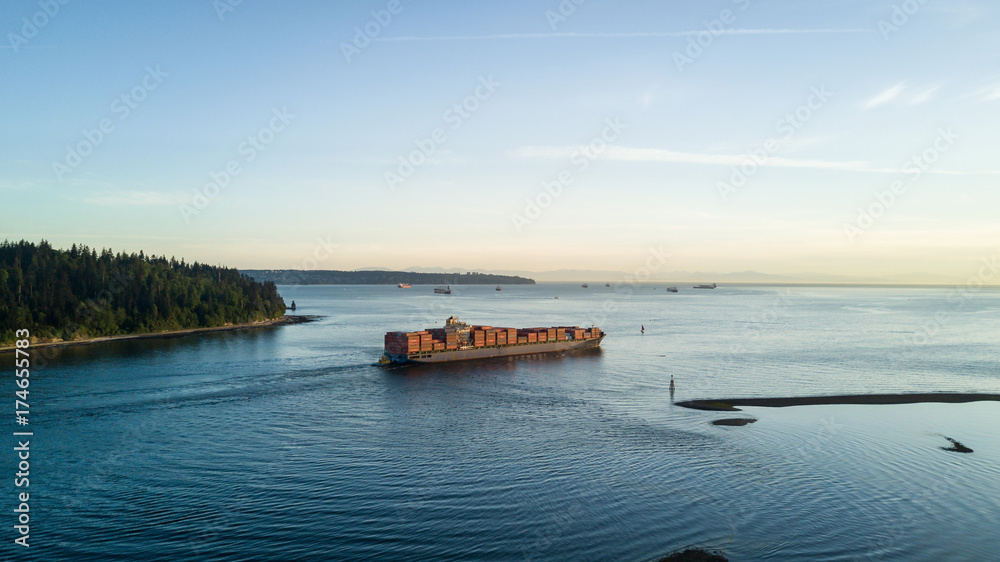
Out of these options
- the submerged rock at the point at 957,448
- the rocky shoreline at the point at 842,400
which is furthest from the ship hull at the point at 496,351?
the submerged rock at the point at 957,448

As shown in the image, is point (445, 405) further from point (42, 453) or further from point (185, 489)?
point (42, 453)

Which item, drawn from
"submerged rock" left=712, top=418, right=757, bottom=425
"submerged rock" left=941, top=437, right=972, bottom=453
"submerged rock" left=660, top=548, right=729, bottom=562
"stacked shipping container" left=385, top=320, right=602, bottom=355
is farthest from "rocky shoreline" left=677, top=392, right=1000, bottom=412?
"stacked shipping container" left=385, top=320, right=602, bottom=355

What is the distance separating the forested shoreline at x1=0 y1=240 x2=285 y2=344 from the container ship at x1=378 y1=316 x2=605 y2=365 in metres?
60.1

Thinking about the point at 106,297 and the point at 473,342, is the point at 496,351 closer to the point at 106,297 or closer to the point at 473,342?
the point at 473,342

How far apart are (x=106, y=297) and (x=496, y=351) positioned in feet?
256

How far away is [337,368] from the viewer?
73312 millimetres

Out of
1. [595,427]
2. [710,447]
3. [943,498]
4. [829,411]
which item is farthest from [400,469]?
[829,411]

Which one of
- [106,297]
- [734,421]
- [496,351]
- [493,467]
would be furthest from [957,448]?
[106,297]

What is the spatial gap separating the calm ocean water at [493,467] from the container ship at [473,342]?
790cm

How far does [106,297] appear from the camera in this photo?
10950 centimetres

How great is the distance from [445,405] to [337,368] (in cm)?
2504

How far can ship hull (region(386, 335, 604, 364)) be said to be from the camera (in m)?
78.7

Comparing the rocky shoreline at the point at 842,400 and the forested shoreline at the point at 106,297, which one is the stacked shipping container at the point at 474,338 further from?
the forested shoreline at the point at 106,297

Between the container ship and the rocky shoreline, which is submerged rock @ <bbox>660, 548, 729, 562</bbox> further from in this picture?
the container ship
